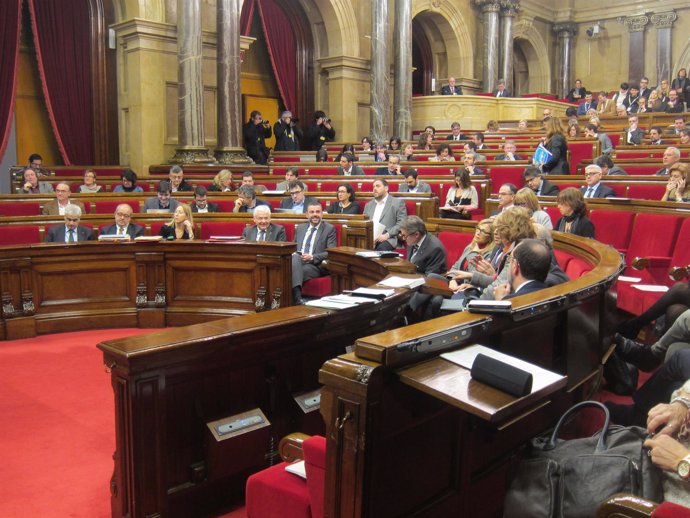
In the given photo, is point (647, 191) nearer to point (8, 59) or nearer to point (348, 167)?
point (348, 167)

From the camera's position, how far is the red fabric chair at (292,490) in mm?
1823

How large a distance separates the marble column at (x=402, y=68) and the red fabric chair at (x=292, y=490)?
12.1 m

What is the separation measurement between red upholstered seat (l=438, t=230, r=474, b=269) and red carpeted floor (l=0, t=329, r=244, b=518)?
8.93ft

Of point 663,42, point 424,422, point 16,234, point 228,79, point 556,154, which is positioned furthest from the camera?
point 663,42

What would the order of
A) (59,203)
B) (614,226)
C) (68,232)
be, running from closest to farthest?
1. (614,226)
2. (68,232)
3. (59,203)

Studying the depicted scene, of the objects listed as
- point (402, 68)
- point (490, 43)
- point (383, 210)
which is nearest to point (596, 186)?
Result: point (383, 210)

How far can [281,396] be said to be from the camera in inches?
109

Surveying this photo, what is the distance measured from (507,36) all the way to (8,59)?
11.8m

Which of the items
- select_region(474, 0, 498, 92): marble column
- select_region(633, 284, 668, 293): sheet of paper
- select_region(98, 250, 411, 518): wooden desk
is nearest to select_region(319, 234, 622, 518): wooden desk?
select_region(98, 250, 411, 518): wooden desk

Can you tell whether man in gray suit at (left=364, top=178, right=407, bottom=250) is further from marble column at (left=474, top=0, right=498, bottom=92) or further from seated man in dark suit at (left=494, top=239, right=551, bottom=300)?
marble column at (left=474, top=0, right=498, bottom=92)

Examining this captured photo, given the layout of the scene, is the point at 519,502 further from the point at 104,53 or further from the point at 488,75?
the point at 488,75

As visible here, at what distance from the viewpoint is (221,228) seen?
6367 mm

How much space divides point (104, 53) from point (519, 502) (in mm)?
10928

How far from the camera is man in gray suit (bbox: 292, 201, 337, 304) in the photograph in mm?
5727
